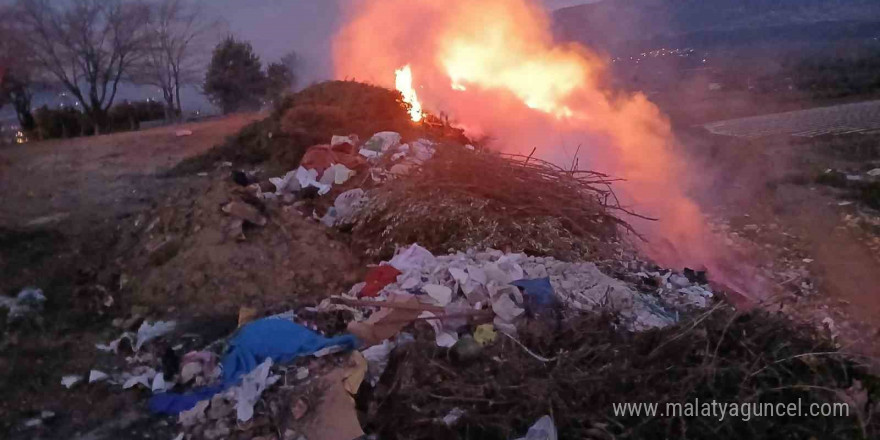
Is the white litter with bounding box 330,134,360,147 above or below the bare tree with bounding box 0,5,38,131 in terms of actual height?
below

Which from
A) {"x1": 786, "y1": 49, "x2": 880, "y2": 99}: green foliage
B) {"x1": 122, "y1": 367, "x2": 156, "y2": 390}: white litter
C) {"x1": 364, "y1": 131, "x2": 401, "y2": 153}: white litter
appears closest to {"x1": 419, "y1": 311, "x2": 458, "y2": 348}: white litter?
{"x1": 122, "y1": 367, "x2": 156, "y2": 390}: white litter

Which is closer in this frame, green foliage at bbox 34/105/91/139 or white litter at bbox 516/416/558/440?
white litter at bbox 516/416/558/440

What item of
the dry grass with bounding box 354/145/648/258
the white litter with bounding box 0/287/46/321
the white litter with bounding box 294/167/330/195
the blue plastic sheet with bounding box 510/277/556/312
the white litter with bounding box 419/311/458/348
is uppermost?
the white litter with bounding box 294/167/330/195

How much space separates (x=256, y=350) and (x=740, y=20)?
46.1 m

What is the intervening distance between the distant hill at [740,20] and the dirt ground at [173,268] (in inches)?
932

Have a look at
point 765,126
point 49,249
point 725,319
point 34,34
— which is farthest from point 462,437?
point 34,34

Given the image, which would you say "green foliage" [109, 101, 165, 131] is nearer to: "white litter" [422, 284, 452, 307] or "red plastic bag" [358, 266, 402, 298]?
"red plastic bag" [358, 266, 402, 298]

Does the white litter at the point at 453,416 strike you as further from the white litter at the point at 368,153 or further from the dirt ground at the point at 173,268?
the white litter at the point at 368,153

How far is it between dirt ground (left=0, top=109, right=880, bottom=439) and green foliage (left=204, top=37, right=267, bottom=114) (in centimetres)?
1725

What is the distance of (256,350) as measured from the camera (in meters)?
4.12

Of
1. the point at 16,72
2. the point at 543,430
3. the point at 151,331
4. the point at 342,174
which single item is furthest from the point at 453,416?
the point at 16,72

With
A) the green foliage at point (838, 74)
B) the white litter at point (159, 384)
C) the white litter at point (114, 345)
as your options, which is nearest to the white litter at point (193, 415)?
the white litter at point (159, 384)

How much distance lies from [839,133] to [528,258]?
12.1 metres

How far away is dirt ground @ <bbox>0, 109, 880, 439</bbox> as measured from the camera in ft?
13.6
